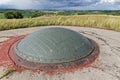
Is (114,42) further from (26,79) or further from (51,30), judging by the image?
(26,79)

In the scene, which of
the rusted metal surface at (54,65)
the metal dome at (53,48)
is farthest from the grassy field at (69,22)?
the rusted metal surface at (54,65)

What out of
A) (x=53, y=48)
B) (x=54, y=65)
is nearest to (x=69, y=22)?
(x=53, y=48)

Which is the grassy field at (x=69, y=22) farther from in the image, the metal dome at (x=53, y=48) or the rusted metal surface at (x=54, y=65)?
the rusted metal surface at (x=54, y=65)

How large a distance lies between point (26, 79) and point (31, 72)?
448 millimetres

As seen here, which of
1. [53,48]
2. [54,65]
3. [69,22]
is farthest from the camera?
[69,22]

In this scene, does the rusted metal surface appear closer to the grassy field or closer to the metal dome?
the metal dome

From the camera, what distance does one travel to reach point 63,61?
6711 millimetres

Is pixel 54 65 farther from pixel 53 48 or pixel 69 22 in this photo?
pixel 69 22

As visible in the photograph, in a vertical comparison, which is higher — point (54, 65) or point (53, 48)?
point (53, 48)

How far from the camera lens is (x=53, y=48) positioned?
7129 mm

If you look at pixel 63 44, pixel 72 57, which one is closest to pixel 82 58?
pixel 72 57

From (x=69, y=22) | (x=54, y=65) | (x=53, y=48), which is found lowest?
(x=54, y=65)

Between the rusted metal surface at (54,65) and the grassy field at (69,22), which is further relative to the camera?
the grassy field at (69,22)

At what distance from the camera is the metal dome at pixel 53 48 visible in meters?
6.83
